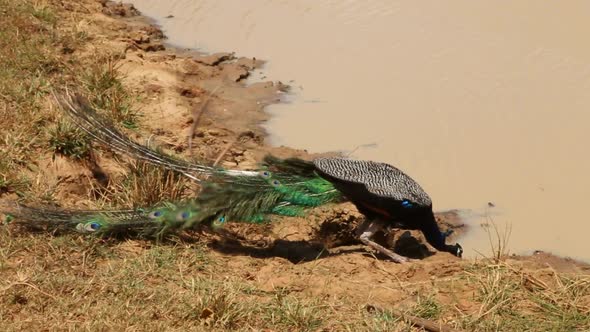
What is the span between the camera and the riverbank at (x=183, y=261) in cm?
427

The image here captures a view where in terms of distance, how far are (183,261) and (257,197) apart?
683mm

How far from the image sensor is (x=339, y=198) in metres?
5.58

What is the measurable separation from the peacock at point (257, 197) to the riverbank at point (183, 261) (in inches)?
4.8

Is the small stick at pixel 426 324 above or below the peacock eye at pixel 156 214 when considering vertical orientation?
above

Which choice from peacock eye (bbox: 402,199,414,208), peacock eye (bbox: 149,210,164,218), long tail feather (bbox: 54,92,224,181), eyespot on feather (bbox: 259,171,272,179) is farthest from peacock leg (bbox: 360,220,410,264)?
peacock eye (bbox: 149,210,164,218)

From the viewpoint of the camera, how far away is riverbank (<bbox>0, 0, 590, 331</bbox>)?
14.0ft

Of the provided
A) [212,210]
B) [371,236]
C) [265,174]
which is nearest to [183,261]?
[212,210]

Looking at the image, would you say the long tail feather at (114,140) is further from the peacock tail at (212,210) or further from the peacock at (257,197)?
the peacock tail at (212,210)

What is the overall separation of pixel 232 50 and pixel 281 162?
453 cm

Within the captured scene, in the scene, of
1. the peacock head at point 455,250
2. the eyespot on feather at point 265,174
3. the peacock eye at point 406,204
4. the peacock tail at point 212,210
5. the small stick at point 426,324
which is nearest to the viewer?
the small stick at point 426,324

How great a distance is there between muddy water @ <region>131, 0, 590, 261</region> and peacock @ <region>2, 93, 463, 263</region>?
3.48ft

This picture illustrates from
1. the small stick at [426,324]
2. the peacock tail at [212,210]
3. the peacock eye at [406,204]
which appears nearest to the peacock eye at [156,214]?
the peacock tail at [212,210]

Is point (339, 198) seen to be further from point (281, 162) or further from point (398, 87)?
point (398, 87)

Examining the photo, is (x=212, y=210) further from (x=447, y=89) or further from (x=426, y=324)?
(x=447, y=89)
